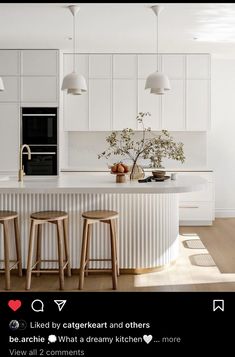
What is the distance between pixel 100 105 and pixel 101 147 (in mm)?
689

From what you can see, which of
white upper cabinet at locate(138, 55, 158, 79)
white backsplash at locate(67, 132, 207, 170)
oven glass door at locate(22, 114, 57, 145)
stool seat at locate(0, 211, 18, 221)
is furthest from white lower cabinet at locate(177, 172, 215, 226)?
stool seat at locate(0, 211, 18, 221)

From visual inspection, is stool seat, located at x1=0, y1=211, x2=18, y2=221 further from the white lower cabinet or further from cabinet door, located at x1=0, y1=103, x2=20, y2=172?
the white lower cabinet

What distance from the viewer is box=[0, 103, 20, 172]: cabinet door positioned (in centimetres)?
560

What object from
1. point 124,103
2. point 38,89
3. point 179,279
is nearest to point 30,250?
point 179,279

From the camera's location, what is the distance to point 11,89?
221 inches

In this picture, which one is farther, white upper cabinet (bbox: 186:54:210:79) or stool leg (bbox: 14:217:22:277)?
white upper cabinet (bbox: 186:54:210:79)

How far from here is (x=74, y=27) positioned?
4555 millimetres

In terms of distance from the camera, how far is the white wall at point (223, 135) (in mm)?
6293

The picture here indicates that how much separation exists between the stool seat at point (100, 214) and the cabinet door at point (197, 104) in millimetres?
3139

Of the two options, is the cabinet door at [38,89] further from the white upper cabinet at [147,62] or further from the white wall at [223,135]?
the white wall at [223,135]

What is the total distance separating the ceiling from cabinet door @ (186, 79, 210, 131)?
48 cm

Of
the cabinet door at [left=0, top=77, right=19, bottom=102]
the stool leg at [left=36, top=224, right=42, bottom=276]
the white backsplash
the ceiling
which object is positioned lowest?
the stool leg at [left=36, top=224, right=42, bottom=276]
